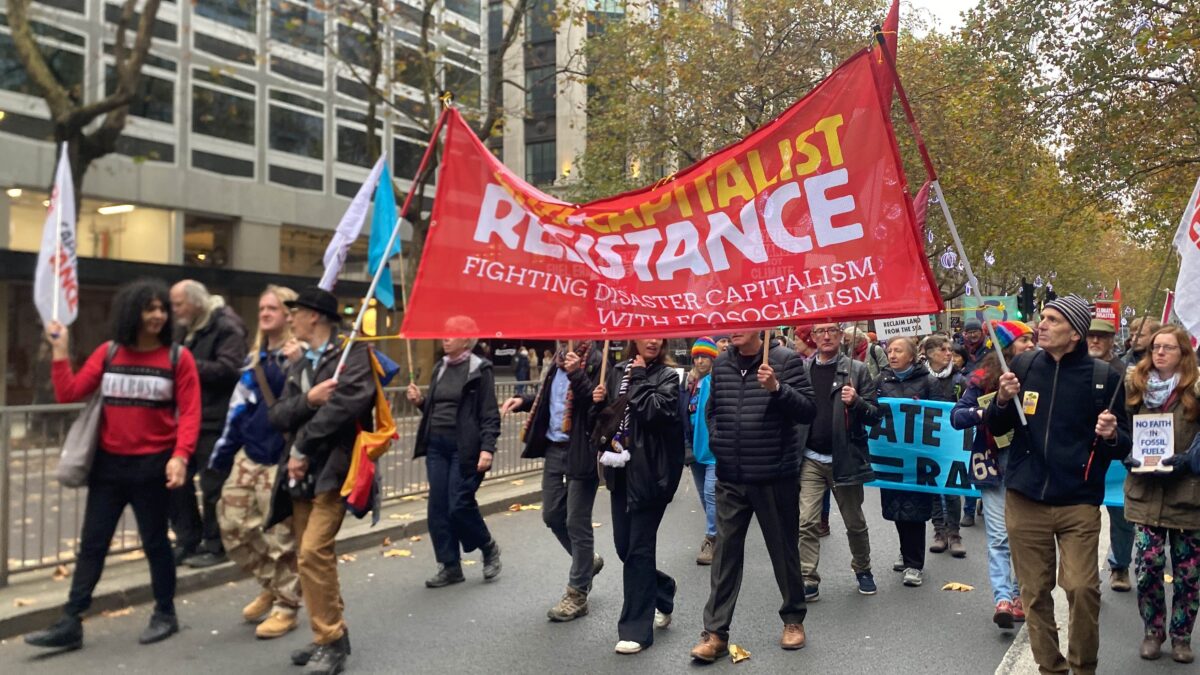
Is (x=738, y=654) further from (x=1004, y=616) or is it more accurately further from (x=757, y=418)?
(x=1004, y=616)

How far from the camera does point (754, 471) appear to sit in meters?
5.48

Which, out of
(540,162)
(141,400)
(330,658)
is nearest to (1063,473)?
(330,658)

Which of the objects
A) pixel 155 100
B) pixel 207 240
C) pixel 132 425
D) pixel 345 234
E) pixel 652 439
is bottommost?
pixel 652 439

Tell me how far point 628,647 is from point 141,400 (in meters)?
2.97

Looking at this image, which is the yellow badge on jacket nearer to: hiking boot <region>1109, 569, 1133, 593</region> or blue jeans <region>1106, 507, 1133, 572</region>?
blue jeans <region>1106, 507, 1133, 572</region>

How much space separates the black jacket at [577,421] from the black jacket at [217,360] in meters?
1.97

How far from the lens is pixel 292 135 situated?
909 inches

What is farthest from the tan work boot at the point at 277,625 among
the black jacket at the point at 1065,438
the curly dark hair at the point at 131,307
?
the black jacket at the point at 1065,438

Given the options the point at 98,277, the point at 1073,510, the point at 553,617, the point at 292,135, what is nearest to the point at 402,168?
the point at 292,135

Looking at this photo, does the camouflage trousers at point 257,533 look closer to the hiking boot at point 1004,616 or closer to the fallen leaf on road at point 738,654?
the fallen leaf on road at point 738,654

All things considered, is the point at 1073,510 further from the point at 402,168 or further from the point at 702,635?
the point at 402,168

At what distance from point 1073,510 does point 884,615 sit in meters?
1.92

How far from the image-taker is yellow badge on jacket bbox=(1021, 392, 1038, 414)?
492 cm

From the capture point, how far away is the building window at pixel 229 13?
66.5ft
